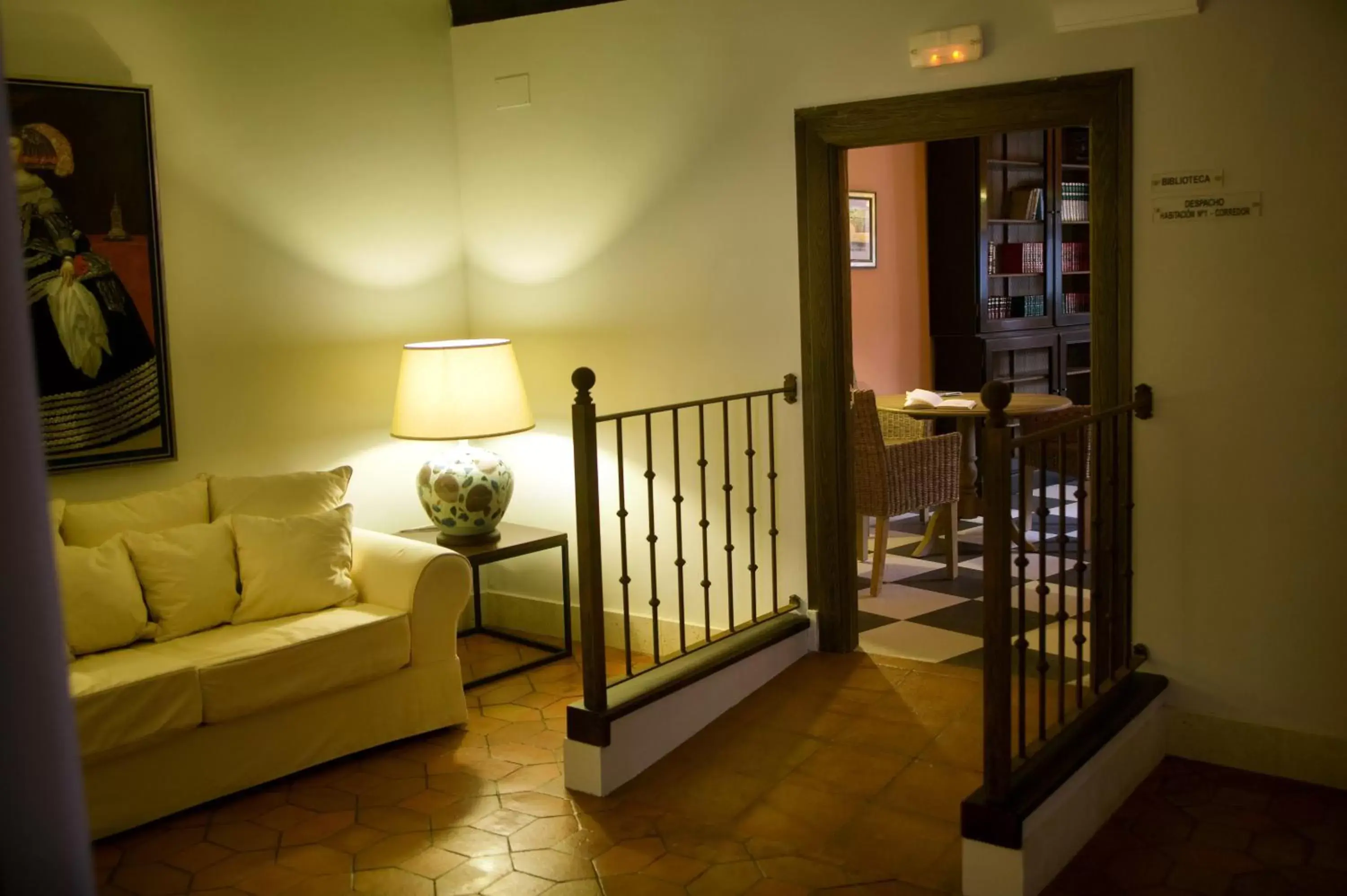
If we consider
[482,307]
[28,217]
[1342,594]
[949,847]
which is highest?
[28,217]

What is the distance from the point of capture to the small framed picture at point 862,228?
23.1 ft

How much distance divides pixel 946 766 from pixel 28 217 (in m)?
3.26

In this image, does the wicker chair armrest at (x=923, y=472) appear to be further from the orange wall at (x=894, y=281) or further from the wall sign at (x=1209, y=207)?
the wall sign at (x=1209, y=207)

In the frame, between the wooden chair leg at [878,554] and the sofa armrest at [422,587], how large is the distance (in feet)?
6.74

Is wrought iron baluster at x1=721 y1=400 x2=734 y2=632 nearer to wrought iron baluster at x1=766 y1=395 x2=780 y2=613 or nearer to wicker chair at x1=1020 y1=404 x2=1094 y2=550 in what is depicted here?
wrought iron baluster at x1=766 y1=395 x2=780 y2=613

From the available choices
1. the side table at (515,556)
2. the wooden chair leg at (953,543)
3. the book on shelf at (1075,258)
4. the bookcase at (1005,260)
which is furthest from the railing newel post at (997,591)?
the book on shelf at (1075,258)

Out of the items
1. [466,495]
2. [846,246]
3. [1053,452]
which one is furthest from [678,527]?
[1053,452]

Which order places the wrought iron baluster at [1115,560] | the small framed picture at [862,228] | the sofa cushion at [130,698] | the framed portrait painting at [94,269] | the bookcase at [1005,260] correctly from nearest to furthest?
the sofa cushion at [130,698] → the wrought iron baluster at [1115,560] → the framed portrait painting at [94,269] → the small framed picture at [862,228] → the bookcase at [1005,260]

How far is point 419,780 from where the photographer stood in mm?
3537

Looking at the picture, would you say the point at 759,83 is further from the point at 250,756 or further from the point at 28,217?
the point at 250,756

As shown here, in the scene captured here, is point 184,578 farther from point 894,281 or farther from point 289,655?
point 894,281

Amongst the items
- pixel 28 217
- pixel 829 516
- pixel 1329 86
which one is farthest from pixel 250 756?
pixel 1329 86

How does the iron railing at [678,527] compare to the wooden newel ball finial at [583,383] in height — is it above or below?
below

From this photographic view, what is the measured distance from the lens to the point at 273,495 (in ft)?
13.0
